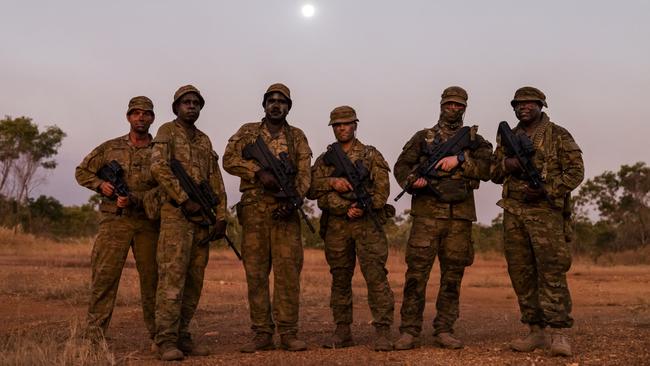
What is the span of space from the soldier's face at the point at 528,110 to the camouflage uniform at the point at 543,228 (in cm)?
12

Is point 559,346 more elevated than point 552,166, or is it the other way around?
point 552,166

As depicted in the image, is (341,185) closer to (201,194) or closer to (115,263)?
(201,194)

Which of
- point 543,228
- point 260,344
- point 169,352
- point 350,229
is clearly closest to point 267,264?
point 260,344

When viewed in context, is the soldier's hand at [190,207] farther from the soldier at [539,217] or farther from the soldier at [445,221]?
the soldier at [539,217]

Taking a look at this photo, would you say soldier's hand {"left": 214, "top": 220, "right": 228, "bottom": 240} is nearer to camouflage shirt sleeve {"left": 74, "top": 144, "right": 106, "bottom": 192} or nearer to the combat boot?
the combat boot

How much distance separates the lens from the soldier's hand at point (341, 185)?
6.32m

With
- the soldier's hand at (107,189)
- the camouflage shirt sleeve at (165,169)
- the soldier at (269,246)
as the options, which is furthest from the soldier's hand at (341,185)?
the soldier's hand at (107,189)

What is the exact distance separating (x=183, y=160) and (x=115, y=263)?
1334 millimetres

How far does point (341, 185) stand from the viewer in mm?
6332

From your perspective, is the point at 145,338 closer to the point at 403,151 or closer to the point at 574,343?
the point at 403,151

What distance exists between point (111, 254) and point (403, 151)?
3206mm

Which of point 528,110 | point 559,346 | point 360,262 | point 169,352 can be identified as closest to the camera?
point 559,346

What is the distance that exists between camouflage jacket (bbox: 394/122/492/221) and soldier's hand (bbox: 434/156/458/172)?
8 centimetres

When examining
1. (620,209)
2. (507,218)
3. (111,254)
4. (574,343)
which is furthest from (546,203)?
(620,209)
